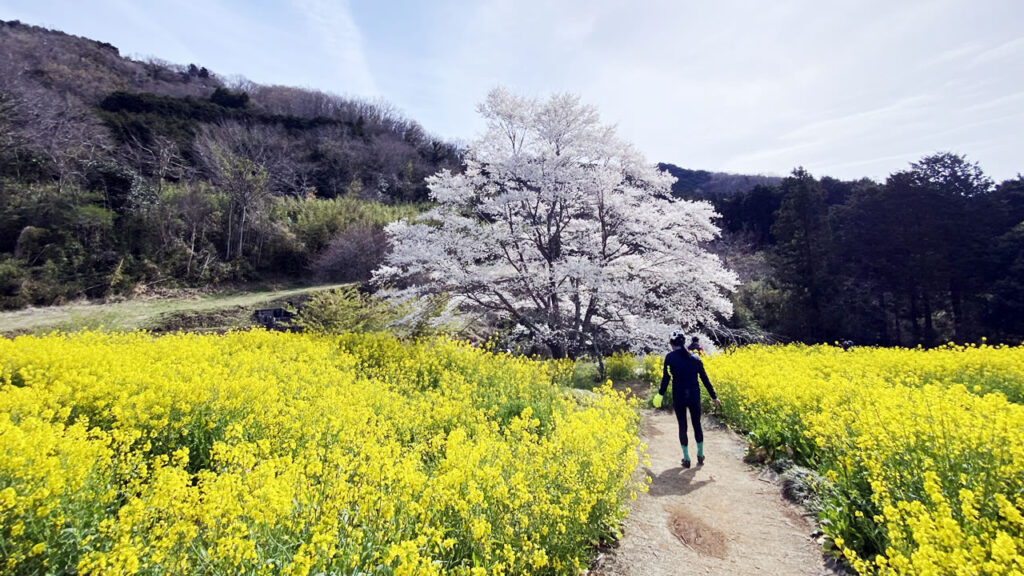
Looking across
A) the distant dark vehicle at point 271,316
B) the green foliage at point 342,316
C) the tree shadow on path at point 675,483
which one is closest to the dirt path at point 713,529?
the tree shadow on path at point 675,483

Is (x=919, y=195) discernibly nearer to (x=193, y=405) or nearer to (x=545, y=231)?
(x=545, y=231)

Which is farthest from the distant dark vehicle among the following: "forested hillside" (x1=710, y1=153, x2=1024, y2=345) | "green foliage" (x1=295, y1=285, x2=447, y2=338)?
"forested hillside" (x1=710, y1=153, x2=1024, y2=345)

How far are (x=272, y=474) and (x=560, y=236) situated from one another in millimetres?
8941

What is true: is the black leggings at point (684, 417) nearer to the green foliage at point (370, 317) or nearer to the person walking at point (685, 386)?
the person walking at point (685, 386)

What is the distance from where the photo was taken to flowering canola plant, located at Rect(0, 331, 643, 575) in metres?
2.13

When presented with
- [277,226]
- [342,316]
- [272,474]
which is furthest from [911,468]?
[277,226]

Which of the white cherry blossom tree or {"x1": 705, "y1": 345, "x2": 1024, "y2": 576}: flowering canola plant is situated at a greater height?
the white cherry blossom tree

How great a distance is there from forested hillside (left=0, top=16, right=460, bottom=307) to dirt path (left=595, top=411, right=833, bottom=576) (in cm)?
1538

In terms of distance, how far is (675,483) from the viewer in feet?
15.6

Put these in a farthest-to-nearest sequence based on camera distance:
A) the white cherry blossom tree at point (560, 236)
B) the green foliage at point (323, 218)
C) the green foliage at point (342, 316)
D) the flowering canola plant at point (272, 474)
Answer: the green foliage at point (323, 218)
the green foliage at point (342, 316)
the white cherry blossom tree at point (560, 236)
the flowering canola plant at point (272, 474)

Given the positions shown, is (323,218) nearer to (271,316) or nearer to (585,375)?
(271,316)

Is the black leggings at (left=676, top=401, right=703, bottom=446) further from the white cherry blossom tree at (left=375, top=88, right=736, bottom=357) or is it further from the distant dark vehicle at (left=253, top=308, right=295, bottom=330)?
the distant dark vehicle at (left=253, top=308, right=295, bottom=330)

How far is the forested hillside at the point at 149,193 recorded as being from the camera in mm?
13977

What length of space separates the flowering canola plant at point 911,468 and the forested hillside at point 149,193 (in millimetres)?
15733
